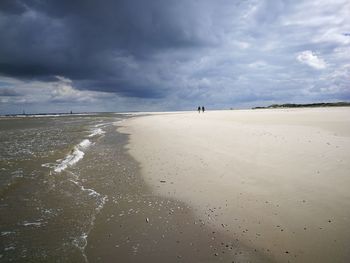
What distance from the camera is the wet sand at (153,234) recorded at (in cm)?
446

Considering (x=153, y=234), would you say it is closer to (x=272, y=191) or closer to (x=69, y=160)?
(x=272, y=191)

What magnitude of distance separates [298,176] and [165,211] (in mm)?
4306

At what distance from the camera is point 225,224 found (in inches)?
218

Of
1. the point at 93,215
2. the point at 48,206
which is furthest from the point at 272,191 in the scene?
the point at 48,206

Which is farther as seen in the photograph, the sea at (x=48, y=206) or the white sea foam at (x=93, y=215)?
the white sea foam at (x=93, y=215)

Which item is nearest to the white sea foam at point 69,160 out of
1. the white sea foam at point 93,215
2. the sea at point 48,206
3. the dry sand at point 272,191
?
the sea at point 48,206

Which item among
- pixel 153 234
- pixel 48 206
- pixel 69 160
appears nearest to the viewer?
pixel 153 234

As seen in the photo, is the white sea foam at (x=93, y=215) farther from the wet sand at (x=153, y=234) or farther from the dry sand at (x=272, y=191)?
the dry sand at (x=272, y=191)

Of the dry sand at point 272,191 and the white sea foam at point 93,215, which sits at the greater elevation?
the dry sand at point 272,191

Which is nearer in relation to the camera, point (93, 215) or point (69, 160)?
point (93, 215)

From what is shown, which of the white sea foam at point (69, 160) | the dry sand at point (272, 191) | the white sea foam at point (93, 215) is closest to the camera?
the dry sand at point (272, 191)

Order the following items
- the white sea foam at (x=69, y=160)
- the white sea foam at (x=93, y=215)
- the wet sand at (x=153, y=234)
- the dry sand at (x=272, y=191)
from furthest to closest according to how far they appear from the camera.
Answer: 1. the white sea foam at (x=69, y=160)
2. the white sea foam at (x=93, y=215)
3. the dry sand at (x=272, y=191)
4. the wet sand at (x=153, y=234)

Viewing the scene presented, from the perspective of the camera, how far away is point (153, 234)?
528cm

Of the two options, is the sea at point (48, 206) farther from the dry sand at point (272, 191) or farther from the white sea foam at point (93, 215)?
the dry sand at point (272, 191)
